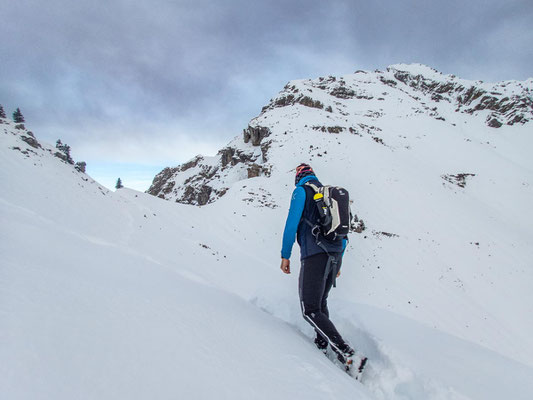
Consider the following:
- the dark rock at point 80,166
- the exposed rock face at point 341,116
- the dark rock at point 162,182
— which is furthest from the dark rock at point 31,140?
the dark rock at point 162,182

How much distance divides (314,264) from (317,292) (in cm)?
40

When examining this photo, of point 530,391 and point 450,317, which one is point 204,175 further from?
point 530,391

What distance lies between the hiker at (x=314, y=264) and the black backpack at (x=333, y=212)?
0.11 meters

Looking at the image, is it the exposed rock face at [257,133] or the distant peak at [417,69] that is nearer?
Answer: the exposed rock face at [257,133]

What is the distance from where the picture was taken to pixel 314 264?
3.60 metres

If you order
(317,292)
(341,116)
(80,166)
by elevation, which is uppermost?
(341,116)

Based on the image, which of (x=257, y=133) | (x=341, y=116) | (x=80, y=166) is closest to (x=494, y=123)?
(x=341, y=116)

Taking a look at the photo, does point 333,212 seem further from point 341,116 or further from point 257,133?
point 341,116

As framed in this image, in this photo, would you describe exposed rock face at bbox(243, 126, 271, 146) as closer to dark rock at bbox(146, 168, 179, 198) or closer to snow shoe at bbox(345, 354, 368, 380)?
dark rock at bbox(146, 168, 179, 198)

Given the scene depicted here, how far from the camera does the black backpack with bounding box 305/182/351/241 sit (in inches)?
140

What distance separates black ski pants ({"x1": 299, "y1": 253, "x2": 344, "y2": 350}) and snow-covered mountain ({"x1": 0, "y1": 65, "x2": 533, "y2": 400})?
341mm

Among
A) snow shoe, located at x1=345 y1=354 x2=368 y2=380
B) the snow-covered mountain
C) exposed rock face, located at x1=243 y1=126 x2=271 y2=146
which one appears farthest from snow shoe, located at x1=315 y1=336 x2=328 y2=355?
exposed rock face, located at x1=243 y1=126 x2=271 y2=146

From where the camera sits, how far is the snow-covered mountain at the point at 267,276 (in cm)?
160

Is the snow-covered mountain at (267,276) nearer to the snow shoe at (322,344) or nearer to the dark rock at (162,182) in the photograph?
the snow shoe at (322,344)
